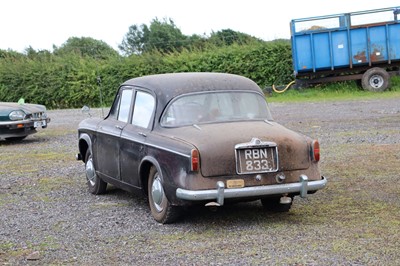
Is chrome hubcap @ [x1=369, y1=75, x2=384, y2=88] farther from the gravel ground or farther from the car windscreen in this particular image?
the car windscreen

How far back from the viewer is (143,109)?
9.15m

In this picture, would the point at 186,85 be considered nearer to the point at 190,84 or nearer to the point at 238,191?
the point at 190,84

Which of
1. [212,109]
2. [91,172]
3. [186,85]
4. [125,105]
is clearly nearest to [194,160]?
[212,109]

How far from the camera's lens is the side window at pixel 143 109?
892cm

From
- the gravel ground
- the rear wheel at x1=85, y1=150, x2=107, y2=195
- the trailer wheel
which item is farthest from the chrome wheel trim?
the trailer wheel

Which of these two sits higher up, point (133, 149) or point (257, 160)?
point (133, 149)

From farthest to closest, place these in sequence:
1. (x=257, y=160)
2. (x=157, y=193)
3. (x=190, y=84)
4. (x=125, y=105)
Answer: (x=125, y=105) → (x=190, y=84) → (x=157, y=193) → (x=257, y=160)

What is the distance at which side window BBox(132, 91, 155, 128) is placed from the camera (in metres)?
8.92

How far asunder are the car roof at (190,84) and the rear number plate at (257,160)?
4.43ft

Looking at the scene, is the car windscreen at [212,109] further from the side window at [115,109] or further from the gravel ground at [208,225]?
the side window at [115,109]

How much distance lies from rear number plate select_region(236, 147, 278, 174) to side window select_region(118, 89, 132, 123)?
2.24 m

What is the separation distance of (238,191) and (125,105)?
8.68 feet

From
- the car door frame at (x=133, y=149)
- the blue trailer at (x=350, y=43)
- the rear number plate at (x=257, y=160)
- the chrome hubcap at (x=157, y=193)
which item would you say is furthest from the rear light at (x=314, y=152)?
the blue trailer at (x=350, y=43)

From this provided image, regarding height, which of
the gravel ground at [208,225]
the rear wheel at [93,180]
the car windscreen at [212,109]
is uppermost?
the car windscreen at [212,109]
